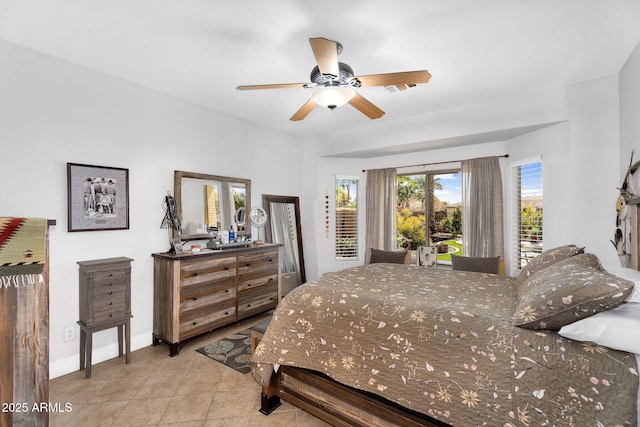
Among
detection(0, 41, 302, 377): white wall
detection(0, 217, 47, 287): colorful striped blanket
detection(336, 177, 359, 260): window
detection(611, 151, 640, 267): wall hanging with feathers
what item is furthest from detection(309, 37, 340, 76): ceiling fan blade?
detection(336, 177, 359, 260): window

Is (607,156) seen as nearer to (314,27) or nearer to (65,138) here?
(314,27)

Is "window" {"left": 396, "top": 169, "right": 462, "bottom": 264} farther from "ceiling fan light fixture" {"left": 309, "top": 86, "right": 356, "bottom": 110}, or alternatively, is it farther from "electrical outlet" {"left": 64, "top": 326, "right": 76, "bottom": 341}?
"electrical outlet" {"left": 64, "top": 326, "right": 76, "bottom": 341}

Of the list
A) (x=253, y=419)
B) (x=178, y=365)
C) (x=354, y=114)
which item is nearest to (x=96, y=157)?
(x=178, y=365)

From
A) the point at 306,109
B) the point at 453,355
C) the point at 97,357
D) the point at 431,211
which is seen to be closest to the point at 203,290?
the point at 97,357

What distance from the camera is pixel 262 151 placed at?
4.71m

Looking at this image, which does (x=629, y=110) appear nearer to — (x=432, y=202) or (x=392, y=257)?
(x=432, y=202)

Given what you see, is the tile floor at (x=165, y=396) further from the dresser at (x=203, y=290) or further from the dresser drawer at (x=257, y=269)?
the dresser drawer at (x=257, y=269)

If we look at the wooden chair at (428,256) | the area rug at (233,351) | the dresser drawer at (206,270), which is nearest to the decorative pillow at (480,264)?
the wooden chair at (428,256)

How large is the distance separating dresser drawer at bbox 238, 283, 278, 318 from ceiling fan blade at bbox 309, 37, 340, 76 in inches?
110

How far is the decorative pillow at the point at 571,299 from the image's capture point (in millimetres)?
1272

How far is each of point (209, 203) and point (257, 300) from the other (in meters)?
1.41

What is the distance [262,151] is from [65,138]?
245 centimetres

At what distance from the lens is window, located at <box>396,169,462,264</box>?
4.76m

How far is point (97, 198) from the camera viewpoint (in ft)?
9.58
